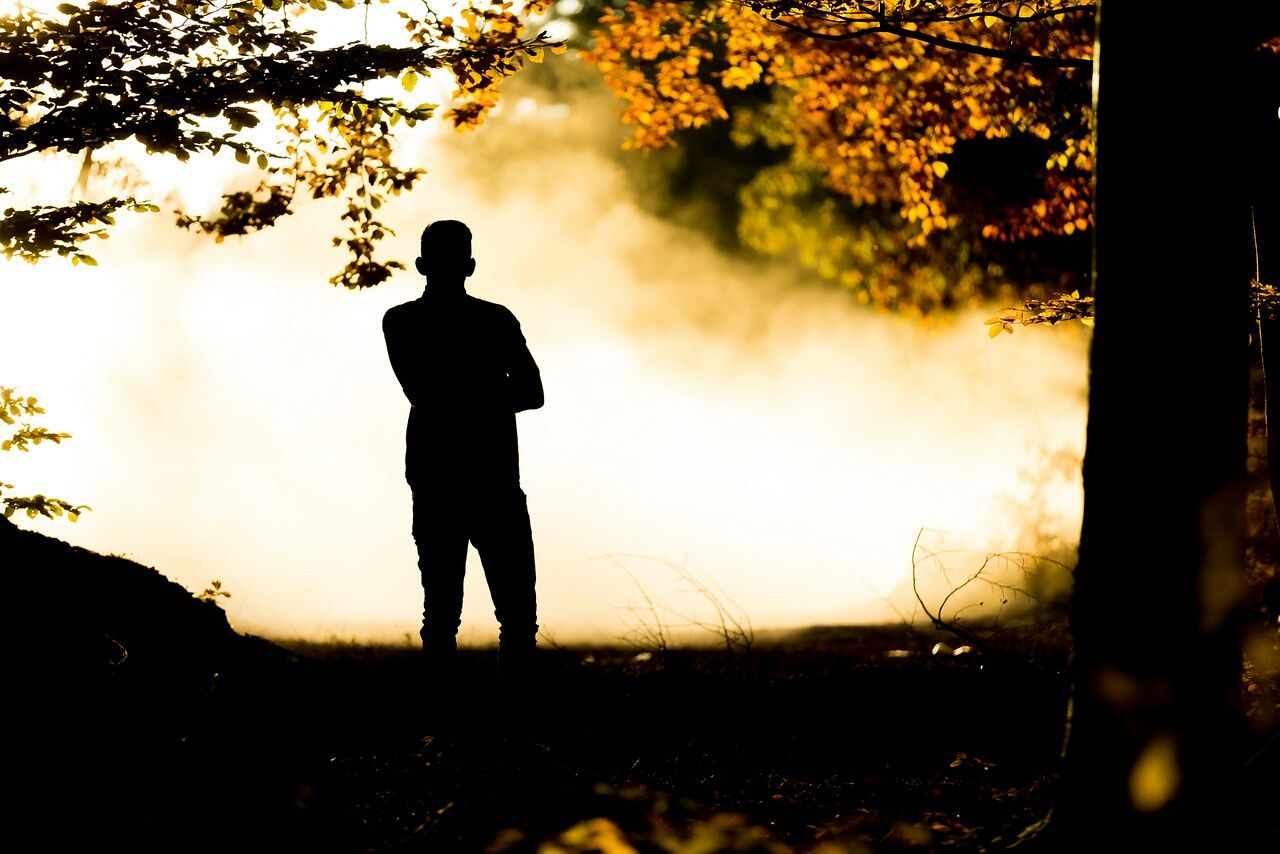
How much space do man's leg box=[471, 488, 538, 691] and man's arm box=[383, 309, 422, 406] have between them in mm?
607

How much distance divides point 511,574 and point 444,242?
5.09 feet

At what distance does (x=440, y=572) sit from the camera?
480 cm

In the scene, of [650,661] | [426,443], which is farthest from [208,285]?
[426,443]

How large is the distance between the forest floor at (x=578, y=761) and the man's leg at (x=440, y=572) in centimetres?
21

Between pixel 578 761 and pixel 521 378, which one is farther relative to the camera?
pixel 521 378

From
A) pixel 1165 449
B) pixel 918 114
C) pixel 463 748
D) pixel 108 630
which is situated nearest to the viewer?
pixel 1165 449

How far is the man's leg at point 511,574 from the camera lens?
15.5 ft

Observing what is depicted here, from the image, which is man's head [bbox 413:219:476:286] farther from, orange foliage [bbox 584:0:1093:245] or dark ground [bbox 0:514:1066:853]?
orange foliage [bbox 584:0:1093:245]

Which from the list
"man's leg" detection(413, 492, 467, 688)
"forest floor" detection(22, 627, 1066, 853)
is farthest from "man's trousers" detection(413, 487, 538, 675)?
"forest floor" detection(22, 627, 1066, 853)

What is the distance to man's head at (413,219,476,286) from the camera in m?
4.62

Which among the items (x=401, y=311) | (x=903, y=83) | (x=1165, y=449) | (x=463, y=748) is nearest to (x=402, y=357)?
(x=401, y=311)

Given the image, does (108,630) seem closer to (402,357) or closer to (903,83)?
(402,357)

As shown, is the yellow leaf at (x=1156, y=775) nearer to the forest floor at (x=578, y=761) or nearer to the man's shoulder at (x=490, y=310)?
the forest floor at (x=578, y=761)

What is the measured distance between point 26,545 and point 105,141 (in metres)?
2.12
